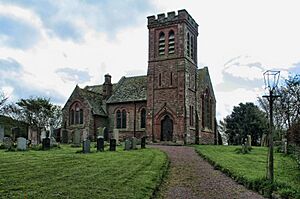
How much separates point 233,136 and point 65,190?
166 feet

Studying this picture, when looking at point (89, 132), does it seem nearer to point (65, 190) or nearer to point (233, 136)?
point (233, 136)

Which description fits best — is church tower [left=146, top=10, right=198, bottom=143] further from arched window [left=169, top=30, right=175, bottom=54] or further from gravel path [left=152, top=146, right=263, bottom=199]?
gravel path [left=152, top=146, right=263, bottom=199]

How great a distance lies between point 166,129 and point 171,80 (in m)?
5.40

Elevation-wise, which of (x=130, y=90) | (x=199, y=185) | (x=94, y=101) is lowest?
(x=199, y=185)

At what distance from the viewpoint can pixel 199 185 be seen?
13836 millimetres

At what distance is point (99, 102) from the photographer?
46.3m

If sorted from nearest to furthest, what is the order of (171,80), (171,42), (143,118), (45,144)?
(45,144) < (171,80) < (171,42) < (143,118)

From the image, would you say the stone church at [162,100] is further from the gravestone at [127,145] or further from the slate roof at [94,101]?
the gravestone at [127,145]

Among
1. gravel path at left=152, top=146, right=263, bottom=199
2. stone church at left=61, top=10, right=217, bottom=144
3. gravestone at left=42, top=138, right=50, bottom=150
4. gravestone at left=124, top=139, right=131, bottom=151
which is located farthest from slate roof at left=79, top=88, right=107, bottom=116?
gravel path at left=152, top=146, right=263, bottom=199

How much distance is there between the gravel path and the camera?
470 inches

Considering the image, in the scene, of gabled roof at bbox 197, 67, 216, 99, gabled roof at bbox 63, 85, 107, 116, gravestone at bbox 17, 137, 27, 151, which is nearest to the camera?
gravestone at bbox 17, 137, 27, 151

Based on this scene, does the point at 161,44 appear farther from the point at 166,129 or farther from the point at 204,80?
the point at 166,129

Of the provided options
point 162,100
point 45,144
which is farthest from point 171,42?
point 45,144

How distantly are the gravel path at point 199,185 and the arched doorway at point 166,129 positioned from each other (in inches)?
808
